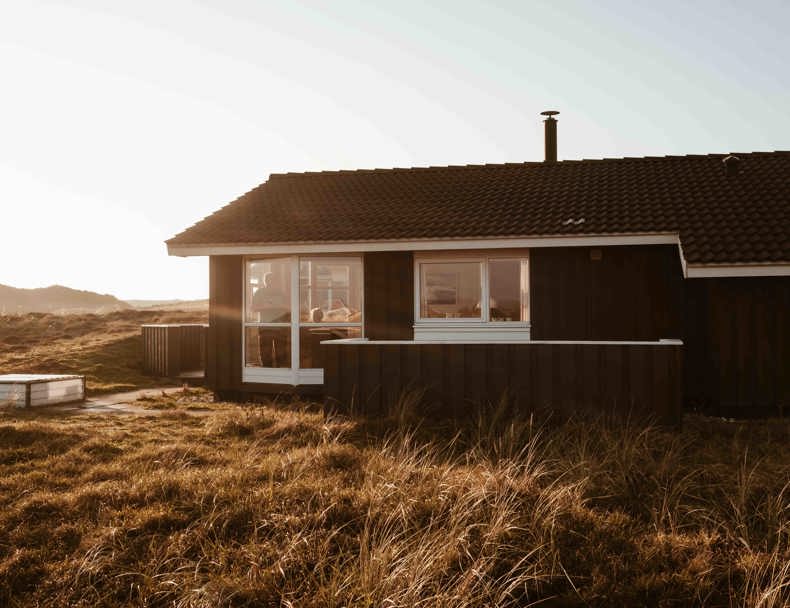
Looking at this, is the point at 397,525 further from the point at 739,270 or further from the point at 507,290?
the point at 507,290

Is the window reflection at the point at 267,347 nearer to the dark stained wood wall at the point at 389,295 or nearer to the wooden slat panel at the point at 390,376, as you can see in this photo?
the dark stained wood wall at the point at 389,295

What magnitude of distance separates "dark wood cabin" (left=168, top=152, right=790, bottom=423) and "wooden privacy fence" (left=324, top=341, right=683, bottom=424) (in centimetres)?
2

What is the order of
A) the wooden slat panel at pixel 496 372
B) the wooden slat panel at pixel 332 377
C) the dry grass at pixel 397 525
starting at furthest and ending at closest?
the wooden slat panel at pixel 332 377 < the wooden slat panel at pixel 496 372 < the dry grass at pixel 397 525

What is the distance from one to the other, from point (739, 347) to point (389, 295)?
5.39m

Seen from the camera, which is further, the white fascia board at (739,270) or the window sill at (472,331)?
the window sill at (472,331)

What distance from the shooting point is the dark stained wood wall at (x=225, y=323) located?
40.6 feet

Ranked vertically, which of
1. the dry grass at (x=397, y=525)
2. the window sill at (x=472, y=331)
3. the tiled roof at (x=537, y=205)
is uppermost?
the tiled roof at (x=537, y=205)

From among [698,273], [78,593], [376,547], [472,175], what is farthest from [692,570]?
[472,175]

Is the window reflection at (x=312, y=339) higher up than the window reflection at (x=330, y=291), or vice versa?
the window reflection at (x=330, y=291)

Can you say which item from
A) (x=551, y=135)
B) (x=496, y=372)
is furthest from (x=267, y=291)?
(x=551, y=135)

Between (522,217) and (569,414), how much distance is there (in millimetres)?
4007

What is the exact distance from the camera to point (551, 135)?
1563 cm

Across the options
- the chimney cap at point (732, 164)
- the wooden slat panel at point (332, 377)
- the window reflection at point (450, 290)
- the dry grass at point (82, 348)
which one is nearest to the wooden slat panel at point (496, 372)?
the wooden slat panel at point (332, 377)

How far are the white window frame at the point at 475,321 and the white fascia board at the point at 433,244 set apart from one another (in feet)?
1.68
